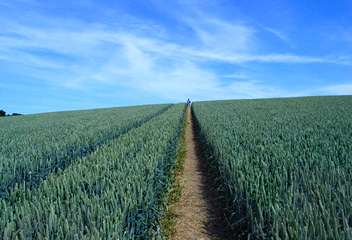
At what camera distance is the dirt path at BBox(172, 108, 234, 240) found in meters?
3.67

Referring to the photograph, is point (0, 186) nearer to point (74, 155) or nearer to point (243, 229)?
point (74, 155)

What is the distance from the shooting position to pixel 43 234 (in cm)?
229

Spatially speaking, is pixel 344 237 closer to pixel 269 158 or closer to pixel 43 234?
pixel 269 158

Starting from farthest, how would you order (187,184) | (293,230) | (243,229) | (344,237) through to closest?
(187,184) → (243,229) → (293,230) → (344,237)

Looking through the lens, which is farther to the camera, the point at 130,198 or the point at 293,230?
the point at 130,198

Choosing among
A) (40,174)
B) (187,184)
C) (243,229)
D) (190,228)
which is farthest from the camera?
(187,184)

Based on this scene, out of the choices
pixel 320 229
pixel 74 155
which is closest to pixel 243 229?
pixel 320 229

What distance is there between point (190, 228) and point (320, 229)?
7.58 feet

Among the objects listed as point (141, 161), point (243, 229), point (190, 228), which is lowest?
point (190, 228)

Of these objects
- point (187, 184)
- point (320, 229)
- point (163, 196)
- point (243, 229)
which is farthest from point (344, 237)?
point (187, 184)

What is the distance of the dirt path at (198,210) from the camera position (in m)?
3.67

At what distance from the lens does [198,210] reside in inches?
176

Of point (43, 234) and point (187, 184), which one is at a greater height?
point (43, 234)

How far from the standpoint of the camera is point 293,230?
2217 mm
